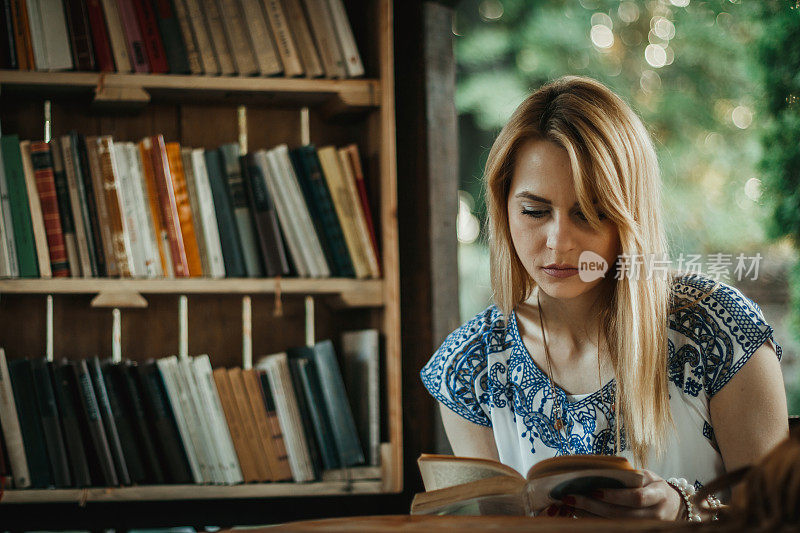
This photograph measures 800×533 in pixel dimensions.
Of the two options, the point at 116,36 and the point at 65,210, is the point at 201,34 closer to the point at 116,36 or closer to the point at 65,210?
the point at 116,36

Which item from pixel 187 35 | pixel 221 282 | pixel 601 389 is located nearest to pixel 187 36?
pixel 187 35

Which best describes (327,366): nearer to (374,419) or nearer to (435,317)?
(374,419)

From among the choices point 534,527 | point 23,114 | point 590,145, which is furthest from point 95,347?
point 534,527

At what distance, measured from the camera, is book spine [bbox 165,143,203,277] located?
1.69m

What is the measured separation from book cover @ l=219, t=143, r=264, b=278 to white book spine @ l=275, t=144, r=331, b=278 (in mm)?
103

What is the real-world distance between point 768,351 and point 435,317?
0.82 meters

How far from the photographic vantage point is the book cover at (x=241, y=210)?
172 cm

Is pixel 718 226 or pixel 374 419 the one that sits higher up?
pixel 718 226

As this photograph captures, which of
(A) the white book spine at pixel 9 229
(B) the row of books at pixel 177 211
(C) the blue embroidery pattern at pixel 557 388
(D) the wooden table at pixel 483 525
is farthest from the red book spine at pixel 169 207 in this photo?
(D) the wooden table at pixel 483 525

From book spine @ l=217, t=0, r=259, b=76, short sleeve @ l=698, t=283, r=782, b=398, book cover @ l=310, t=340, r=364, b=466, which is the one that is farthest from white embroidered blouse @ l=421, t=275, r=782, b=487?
book spine @ l=217, t=0, r=259, b=76

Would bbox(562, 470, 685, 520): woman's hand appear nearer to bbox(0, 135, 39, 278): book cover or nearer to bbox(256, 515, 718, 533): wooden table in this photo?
bbox(256, 515, 718, 533): wooden table

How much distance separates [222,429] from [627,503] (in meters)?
1.01

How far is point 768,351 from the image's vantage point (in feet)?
3.85

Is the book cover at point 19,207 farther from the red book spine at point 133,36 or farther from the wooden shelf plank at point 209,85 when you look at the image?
the red book spine at point 133,36
